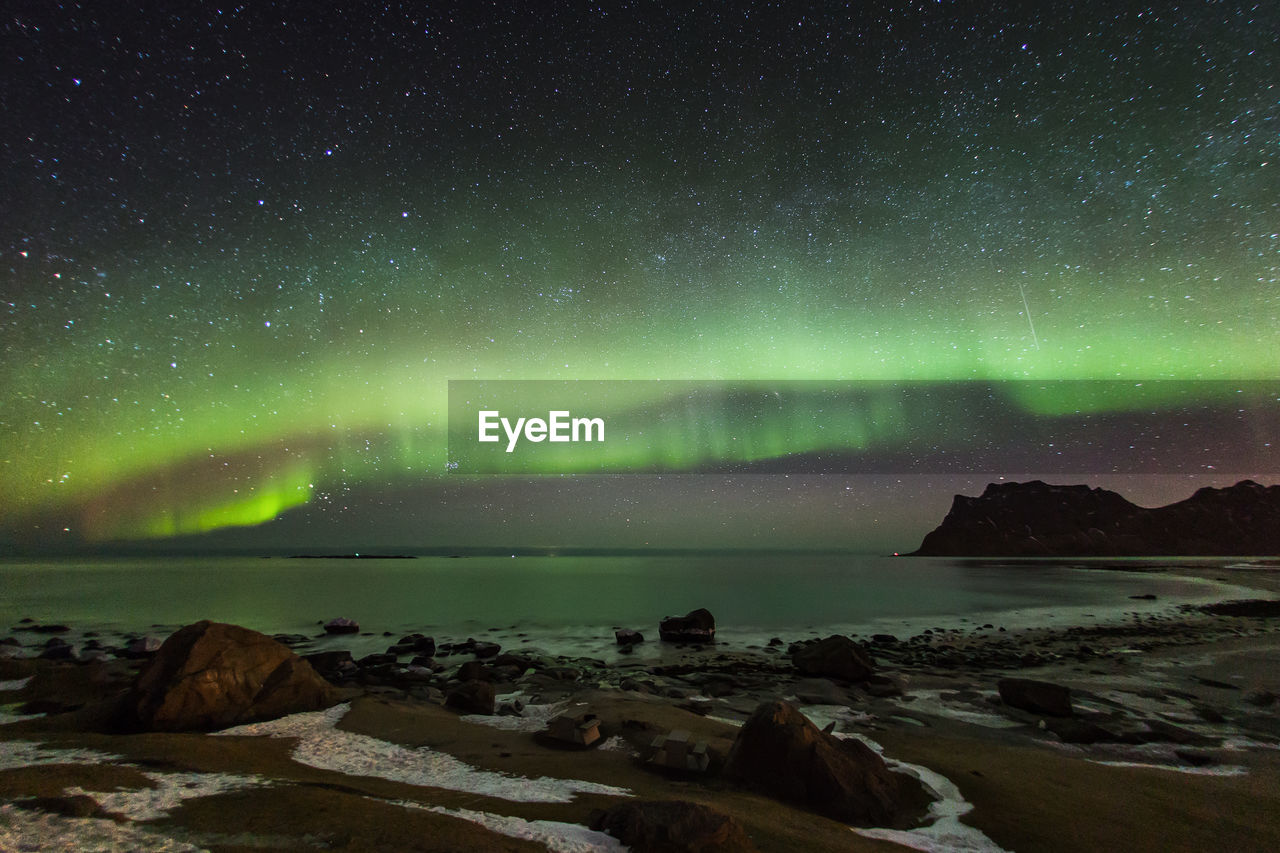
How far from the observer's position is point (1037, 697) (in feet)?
41.3

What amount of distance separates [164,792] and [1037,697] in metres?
15.7

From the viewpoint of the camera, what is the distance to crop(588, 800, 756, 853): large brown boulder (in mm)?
4977

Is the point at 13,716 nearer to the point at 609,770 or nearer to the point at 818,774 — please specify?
the point at 609,770

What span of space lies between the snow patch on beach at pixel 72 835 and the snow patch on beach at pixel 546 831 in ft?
6.76

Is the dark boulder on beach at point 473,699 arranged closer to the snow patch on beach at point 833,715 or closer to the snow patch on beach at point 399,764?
the snow patch on beach at point 399,764

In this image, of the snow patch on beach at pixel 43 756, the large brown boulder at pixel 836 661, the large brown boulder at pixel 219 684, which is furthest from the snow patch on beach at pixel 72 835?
the large brown boulder at pixel 836 661

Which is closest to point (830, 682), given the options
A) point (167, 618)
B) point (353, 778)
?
point (353, 778)

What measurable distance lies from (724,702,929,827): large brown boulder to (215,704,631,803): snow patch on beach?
6.04 feet

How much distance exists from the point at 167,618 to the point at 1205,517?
273097 millimetres

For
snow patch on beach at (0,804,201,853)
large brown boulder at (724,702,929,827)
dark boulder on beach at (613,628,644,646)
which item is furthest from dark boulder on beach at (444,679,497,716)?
dark boulder on beach at (613,628,644,646)

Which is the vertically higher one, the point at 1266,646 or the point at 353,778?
the point at 353,778

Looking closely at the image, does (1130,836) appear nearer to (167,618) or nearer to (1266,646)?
(1266,646)

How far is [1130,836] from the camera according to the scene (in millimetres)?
6660

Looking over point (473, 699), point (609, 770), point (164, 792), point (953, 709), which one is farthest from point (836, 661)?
point (164, 792)
